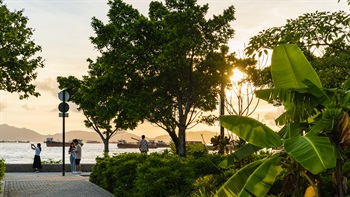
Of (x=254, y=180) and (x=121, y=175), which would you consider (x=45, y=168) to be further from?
(x=254, y=180)

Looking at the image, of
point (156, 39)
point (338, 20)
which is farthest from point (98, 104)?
point (338, 20)

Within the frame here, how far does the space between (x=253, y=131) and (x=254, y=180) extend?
3.09 ft

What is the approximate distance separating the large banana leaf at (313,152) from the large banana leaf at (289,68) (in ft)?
5.82

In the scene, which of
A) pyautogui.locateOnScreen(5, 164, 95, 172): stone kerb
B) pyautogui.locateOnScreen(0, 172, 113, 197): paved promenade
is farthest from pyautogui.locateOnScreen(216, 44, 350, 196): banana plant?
pyautogui.locateOnScreen(5, 164, 95, 172): stone kerb

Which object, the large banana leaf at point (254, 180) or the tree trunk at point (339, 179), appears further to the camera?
the tree trunk at point (339, 179)

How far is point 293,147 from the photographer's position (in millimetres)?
8039

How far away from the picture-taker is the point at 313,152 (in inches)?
301

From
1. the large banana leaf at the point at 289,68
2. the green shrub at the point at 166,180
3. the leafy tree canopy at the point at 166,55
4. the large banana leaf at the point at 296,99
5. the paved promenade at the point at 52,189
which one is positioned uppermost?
the leafy tree canopy at the point at 166,55

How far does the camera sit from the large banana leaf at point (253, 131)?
9.06 meters

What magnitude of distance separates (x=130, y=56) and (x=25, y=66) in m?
12.9

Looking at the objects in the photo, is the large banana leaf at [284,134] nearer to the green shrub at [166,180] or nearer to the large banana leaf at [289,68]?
the large banana leaf at [289,68]

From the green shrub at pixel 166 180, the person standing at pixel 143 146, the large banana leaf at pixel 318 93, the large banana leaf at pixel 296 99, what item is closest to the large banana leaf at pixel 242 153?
the large banana leaf at pixel 296 99

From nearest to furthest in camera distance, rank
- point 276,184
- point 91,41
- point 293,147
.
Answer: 1. point 293,147
2. point 276,184
3. point 91,41

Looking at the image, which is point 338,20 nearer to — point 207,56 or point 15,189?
point 15,189
